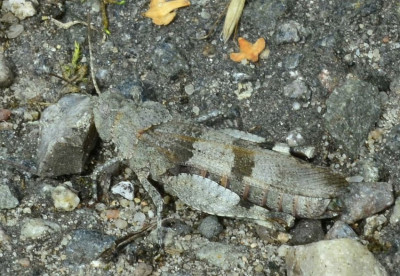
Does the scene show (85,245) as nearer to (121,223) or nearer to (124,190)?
(121,223)

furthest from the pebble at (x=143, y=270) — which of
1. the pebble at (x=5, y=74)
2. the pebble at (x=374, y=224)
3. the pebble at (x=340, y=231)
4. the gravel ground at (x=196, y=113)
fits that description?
A: the pebble at (x=5, y=74)

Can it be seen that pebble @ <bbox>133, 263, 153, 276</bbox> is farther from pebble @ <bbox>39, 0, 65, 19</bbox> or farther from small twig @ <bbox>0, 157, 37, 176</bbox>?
pebble @ <bbox>39, 0, 65, 19</bbox>

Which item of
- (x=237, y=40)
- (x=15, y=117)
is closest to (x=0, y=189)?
(x=15, y=117)

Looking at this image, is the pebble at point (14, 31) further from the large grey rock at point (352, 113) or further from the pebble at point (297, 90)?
the large grey rock at point (352, 113)

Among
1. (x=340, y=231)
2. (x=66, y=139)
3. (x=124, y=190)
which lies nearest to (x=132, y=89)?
(x=66, y=139)

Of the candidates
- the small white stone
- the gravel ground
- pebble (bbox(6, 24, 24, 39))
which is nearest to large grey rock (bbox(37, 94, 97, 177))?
the gravel ground
